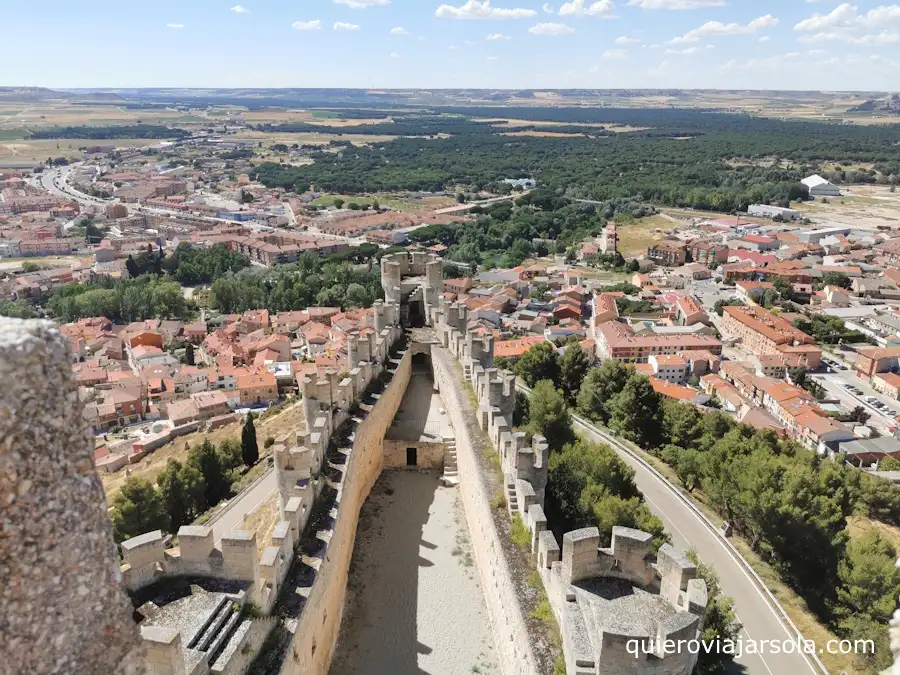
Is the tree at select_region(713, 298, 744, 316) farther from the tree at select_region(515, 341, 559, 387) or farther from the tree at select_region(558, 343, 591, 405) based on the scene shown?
the tree at select_region(515, 341, 559, 387)

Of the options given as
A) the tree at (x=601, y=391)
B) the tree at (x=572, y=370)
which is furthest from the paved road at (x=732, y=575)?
the tree at (x=572, y=370)

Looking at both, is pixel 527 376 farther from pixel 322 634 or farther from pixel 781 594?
pixel 322 634

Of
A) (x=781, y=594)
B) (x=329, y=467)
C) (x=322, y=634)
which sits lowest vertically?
(x=781, y=594)

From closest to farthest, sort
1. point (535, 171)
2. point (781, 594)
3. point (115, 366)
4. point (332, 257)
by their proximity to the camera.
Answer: point (781, 594) → point (115, 366) → point (332, 257) → point (535, 171)

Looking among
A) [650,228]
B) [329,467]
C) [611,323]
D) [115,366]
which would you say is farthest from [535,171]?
[329,467]

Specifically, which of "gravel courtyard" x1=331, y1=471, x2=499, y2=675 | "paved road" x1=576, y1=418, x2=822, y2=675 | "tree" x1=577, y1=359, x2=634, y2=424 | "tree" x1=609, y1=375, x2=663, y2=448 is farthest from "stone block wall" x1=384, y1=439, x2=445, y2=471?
"tree" x1=577, y1=359, x2=634, y2=424

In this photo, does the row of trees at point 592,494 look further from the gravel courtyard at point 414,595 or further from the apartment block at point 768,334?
the apartment block at point 768,334

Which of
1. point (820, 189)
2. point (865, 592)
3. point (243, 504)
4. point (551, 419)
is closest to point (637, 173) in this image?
point (820, 189)
